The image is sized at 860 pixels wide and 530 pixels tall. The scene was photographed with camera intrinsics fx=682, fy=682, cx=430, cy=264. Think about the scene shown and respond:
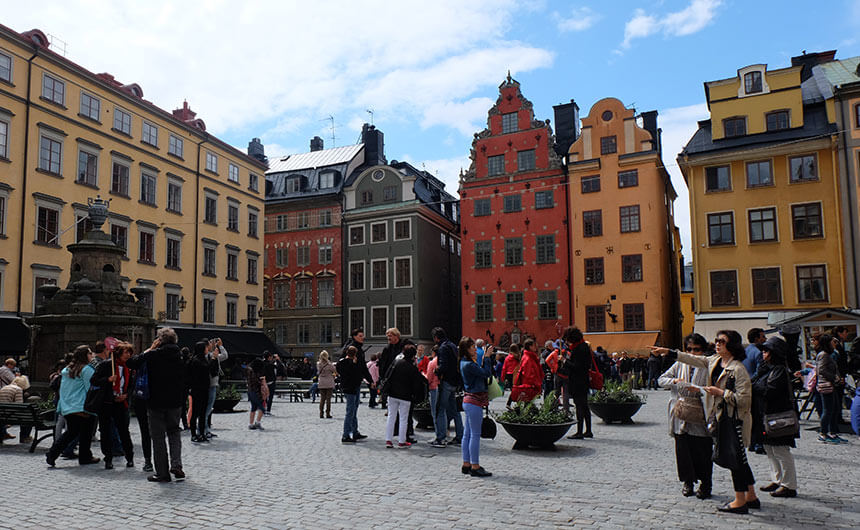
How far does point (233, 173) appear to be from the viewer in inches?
1720

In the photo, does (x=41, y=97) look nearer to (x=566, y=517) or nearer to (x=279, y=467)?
(x=279, y=467)

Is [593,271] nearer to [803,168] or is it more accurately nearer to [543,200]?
[543,200]

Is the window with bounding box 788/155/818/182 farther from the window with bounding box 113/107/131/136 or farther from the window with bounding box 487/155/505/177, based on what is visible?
the window with bounding box 113/107/131/136

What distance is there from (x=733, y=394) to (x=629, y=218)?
106 feet

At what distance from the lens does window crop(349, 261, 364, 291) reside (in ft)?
150

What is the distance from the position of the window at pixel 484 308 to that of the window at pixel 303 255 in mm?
13085

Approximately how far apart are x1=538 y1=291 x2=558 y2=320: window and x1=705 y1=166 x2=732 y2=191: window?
10.3 metres

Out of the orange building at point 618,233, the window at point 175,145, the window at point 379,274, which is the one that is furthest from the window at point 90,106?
the orange building at point 618,233

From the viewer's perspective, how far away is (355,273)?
46000 mm

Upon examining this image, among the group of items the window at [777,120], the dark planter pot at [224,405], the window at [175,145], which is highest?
the window at [175,145]

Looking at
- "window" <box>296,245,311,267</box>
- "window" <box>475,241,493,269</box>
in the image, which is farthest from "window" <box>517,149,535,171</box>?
"window" <box>296,245,311,267</box>

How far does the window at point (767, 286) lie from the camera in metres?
32.3

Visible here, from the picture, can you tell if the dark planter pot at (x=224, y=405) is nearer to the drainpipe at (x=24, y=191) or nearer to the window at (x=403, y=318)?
the drainpipe at (x=24, y=191)

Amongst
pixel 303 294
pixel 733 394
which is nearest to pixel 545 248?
pixel 303 294
